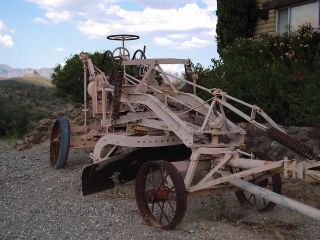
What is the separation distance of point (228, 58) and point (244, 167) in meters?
6.23

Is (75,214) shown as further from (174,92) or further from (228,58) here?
(228,58)

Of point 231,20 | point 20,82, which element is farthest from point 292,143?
point 20,82

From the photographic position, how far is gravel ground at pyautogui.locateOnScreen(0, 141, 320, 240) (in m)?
5.17

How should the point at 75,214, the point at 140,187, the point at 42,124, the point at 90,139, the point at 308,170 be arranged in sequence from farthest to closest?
the point at 42,124, the point at 90,139, the point at 75,214, the point at 140,187, the point at 308,170

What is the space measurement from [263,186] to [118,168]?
197 centimetres

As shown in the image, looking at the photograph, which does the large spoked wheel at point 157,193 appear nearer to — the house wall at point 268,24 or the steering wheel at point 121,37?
the steering wheel at point 121,37

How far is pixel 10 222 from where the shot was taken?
224 inches

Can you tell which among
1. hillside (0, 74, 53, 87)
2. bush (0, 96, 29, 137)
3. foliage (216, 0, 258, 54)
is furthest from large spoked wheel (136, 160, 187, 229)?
hillside (0, 74, 53, 87)

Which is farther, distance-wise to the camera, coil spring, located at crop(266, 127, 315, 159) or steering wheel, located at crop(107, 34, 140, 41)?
steering wheel, located at crop(107, 34, 140, 41)

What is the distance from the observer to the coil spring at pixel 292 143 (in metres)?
4.86

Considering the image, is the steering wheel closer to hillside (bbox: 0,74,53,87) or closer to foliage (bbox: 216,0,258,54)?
foliage (bbox: 216,0,258,54)

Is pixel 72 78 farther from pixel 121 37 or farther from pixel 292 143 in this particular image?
pixel 292 143

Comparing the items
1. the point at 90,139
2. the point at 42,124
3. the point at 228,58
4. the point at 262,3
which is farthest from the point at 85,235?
the point at 262,3

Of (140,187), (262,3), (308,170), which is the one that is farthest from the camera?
(262,3)
